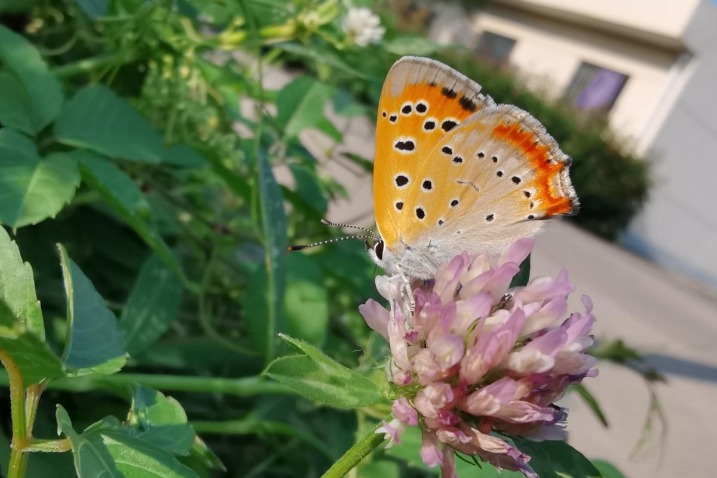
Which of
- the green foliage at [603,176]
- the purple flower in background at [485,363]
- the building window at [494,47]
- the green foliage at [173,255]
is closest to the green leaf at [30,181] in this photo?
the green foliage at [173,255]

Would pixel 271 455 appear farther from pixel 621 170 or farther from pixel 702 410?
pixel 621 170

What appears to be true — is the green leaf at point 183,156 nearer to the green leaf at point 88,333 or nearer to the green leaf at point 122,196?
the green leaf at point 122,196

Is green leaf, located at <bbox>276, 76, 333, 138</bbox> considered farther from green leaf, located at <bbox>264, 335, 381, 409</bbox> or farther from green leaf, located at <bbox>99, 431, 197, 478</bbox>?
green leaf, located at <bbox>99, 431, 197, 478</bbox>

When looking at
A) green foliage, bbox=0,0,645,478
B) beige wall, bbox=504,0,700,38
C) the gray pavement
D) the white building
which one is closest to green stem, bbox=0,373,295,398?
green foliage, bbox=0,0,645,478

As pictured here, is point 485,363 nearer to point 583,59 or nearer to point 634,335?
point 634,335

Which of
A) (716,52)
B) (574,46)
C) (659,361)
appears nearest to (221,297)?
(659,361)

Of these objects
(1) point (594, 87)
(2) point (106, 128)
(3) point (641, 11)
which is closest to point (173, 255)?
(2) point (106, 128)
